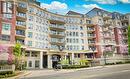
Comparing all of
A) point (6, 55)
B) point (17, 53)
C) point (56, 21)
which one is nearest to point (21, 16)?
point (17, 53)

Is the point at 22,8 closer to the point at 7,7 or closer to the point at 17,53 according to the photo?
the point at 7,7

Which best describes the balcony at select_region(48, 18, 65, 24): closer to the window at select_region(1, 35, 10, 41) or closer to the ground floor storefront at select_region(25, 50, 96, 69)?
the ground floor storefront at select_region(25, 50, 96, 69)

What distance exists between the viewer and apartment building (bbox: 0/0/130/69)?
4836 cm

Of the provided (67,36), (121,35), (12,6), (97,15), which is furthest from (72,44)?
(12,6)

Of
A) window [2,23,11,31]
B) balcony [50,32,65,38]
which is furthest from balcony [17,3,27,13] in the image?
balcony [50,32,65,38]

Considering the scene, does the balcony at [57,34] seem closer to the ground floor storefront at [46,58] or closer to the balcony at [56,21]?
the balcony at [56,21]

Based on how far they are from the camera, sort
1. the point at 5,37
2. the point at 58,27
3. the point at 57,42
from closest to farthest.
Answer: the point at 5,37 → the point at 57,42 → the point at 58,27

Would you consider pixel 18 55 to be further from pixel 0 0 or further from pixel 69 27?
pixel 69 27

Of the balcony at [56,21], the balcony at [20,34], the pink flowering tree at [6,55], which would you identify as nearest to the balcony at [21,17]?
the balcony at [20,34]

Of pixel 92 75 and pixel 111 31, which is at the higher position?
pixel 111 31

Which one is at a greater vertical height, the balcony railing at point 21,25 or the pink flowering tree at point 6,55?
the balcony railing at point 21,25

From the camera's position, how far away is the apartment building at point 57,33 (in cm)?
4836

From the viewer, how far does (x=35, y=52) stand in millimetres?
56688

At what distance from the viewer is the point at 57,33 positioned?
6362cm
